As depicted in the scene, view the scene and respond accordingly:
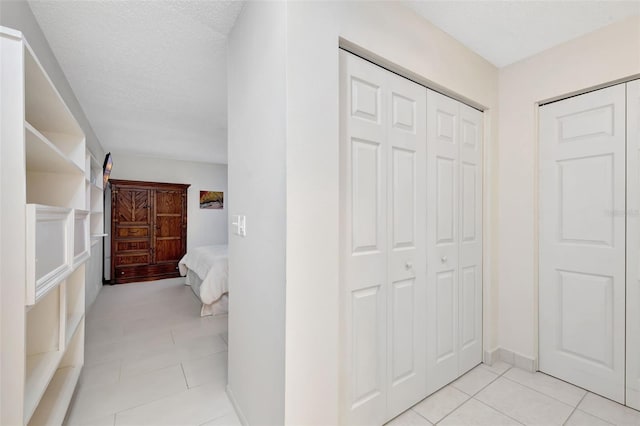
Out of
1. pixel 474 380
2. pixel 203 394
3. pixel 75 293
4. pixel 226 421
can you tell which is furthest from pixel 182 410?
pixel 474 380

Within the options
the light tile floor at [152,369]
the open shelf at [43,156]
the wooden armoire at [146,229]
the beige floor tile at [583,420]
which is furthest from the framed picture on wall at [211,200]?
the beige floor tile at [583,420]

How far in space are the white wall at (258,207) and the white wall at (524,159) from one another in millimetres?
2000

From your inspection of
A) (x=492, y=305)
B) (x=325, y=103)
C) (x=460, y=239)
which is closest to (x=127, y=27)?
(x=325, y=103)

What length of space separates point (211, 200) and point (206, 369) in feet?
15.3

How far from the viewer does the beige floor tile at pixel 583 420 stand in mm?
1633

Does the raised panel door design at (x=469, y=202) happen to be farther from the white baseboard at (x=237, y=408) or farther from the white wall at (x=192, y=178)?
the white wall at (x=192, y=178)

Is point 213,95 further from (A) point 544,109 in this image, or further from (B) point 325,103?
(A) point 544,109

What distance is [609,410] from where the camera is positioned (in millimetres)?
1750

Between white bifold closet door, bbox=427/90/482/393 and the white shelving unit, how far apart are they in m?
1.92

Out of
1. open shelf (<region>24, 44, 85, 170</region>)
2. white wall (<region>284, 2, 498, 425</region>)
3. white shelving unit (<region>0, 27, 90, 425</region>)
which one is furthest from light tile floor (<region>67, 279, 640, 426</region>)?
open shelf (<region>24, 44, 85, 170</region>)

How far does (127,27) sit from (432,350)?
286cm

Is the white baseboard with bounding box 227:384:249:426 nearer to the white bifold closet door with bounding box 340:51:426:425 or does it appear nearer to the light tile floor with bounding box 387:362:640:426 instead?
the white bifold closet door with bounding box 340:51:426:425

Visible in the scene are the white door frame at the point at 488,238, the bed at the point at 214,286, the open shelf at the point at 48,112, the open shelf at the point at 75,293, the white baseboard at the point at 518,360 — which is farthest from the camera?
the bed at the point at 214,286

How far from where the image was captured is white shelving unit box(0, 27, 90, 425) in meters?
0.92
